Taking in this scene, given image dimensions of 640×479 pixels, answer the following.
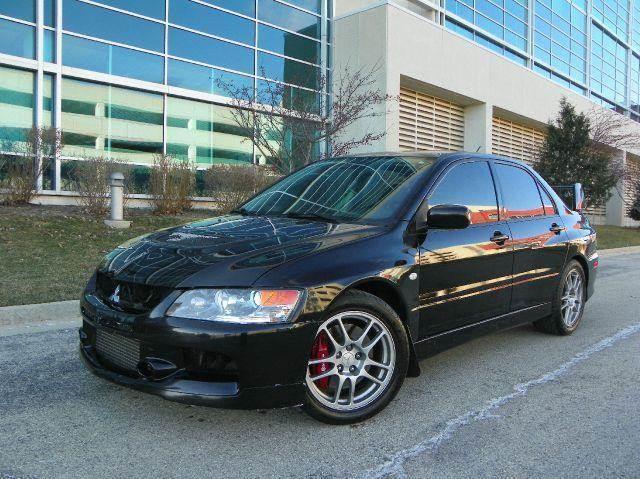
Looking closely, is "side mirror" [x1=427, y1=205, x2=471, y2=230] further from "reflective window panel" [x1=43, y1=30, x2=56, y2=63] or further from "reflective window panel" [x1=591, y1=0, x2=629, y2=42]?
"reflective window panel" [x1=591, y1=0, x2=629, y2=42]

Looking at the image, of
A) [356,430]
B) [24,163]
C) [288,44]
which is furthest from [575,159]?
[356,430]

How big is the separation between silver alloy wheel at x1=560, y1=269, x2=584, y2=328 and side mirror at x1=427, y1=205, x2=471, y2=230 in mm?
2225

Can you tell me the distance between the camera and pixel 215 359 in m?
2.87

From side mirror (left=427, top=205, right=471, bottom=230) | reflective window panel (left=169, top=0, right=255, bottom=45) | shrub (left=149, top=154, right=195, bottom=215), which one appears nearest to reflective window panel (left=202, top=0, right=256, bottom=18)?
reflective window panel (left=169, top=0, right=255, bottom=45)

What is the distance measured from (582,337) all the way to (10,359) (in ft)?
16.8

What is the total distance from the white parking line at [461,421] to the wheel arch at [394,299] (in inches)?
16.5

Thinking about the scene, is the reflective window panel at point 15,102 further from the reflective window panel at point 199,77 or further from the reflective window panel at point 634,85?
the reflective window panel at point 634,85

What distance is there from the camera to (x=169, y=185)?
1184 cm

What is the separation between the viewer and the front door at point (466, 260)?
376cm

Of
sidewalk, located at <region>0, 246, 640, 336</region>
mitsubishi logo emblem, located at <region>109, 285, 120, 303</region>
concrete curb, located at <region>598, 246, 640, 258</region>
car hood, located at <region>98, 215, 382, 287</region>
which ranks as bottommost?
sidewalk, located at <region>0, 246, 640, 336</region>

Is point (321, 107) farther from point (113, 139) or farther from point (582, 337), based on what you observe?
point (582, 337)

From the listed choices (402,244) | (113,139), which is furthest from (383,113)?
(402,244)

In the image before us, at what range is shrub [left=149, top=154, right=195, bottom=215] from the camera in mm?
11781

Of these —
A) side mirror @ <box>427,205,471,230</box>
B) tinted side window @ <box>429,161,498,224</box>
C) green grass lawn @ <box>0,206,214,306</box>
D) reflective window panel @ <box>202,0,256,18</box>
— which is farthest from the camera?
reflective window panel @ <box>202,0,256,18</box>
